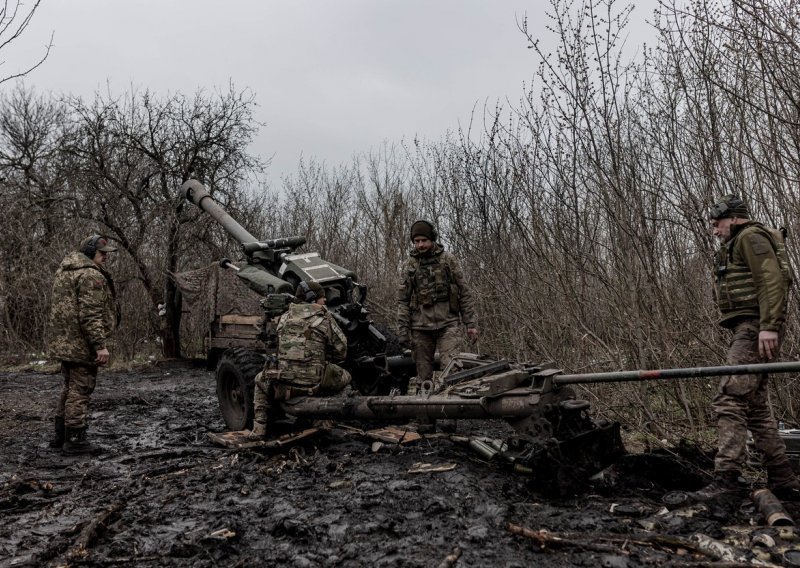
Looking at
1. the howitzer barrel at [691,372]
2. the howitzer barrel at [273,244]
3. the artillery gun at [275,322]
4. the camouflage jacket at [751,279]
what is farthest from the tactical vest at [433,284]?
the camouflage jacket at [751,279]

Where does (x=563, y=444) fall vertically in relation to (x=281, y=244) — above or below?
below

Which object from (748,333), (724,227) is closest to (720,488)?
(748,333)

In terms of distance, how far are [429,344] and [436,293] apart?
57cm

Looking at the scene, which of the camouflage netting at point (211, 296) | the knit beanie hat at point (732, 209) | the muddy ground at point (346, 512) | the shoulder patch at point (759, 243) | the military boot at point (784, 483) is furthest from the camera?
the camouflage netting at point (211, 296)

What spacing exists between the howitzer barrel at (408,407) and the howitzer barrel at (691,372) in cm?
35

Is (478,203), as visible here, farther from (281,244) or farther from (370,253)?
(370,253)

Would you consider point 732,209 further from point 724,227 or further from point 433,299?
point 433,299

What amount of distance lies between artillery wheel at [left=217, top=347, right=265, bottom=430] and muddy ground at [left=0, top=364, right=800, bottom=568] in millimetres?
493

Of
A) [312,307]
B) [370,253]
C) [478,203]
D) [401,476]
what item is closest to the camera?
[401,476]

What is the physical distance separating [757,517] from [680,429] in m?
2.80

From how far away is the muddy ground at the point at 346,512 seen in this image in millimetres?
3152

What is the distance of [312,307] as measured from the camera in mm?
5840

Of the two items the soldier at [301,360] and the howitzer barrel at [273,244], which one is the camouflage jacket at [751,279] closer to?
the soldier at [301,360]

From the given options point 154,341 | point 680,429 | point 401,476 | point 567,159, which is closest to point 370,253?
point 154,341
